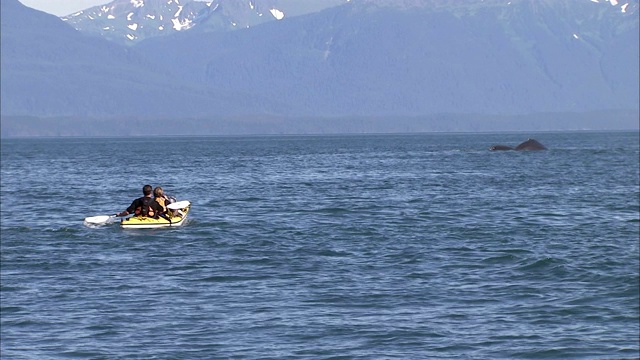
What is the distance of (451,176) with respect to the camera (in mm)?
90812

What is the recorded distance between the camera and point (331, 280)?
105ft

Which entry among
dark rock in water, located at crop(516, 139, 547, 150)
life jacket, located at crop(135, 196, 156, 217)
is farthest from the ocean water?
dark rock in water, located at crop(516, 139, 547, 150)

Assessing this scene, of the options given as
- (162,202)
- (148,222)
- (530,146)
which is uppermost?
(162,202)

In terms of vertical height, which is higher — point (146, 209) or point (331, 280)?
point (146, 209)

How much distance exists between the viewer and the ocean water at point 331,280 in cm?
2448

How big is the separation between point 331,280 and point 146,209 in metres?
15.9

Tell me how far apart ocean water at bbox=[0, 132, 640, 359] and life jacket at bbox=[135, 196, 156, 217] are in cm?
89

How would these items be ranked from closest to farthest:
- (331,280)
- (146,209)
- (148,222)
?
1. (331,280)
2. (148,222)
3. (146,209)

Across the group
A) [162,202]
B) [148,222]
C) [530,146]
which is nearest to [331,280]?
[148,222]

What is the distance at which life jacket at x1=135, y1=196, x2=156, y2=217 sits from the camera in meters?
46.5

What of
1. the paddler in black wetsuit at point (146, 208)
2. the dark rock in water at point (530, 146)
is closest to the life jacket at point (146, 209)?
the paddler in black wetsuit at point (146, 208)

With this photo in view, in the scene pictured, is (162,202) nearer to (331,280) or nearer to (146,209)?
(146,209)

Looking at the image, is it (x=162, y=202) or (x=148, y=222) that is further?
(x=162, y=202)

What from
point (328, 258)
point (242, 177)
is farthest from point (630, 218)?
point (242, 177)
